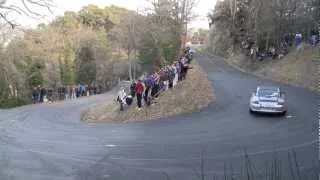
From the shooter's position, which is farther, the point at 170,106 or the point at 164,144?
the point at 170,106

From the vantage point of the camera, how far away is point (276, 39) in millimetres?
59969

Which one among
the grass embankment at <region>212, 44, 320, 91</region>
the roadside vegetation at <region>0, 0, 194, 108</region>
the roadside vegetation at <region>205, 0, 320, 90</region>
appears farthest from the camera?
the roadside vegetation at <region>0, 0, 194, 108</region>

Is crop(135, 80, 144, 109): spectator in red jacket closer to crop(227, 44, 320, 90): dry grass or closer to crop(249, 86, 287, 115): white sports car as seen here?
crop(249, 86, 287, 115): white sports car

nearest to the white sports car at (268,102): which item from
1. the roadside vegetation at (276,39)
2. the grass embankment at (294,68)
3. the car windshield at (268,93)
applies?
the car windshield at (268,93)

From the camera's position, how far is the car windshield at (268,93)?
2934 centimetres

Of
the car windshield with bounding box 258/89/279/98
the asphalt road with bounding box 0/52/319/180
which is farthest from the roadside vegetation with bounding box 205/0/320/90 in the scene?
the asphalt road with bounding box 0/52/319/180

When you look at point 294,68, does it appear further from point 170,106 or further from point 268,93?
point 170,106

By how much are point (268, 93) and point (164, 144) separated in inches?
390

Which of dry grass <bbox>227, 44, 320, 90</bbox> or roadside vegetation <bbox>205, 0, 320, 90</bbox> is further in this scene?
roadside vegetation <bbox>205, 0, 320, 90</bbox>

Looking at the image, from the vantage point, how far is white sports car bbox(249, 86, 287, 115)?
92.8ft

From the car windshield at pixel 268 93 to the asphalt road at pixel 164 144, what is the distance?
1.23 meters

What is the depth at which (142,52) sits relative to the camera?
2785 inches

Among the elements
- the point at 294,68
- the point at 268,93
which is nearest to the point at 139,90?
the point at 268,93

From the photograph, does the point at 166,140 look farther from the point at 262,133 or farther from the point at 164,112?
the point at 164,112
